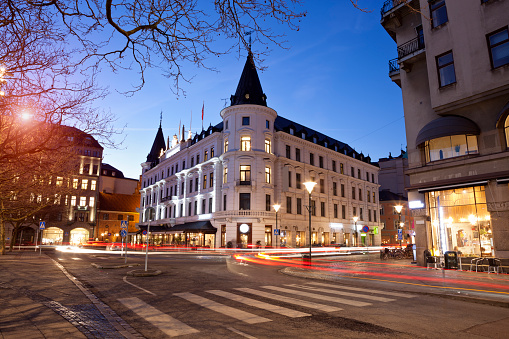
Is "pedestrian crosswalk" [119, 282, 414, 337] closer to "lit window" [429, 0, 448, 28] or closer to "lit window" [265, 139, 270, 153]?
"lit window" [429, 0, 448, 28]

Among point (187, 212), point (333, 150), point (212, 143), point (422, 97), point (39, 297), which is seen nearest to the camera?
point (39, 297)

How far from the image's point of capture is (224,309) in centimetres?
729

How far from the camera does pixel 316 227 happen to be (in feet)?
158

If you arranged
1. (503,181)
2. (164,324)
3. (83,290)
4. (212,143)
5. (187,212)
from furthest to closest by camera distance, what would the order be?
(187,212), (212,143), (503,181), (83,290), (164,324)

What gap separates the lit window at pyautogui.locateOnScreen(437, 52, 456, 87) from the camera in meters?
17.1

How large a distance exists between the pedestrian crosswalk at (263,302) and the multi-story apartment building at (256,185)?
26225 millimetres

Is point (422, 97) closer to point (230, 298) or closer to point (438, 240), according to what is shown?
point (438, 240)

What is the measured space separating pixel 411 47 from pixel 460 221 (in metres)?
10.6

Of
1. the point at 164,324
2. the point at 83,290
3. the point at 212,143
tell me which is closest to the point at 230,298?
the point at 164,324

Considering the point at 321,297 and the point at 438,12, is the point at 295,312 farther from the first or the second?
the point at 438,12

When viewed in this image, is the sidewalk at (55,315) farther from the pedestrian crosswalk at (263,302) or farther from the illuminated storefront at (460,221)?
the illuminated storefront at (460,221)

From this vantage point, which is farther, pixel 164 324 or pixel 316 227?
pixel 316 227

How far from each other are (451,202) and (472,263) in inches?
128

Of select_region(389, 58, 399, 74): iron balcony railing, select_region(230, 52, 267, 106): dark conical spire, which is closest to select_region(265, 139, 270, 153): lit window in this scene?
select_region(230, 52, 267, 106): dark conical spire
